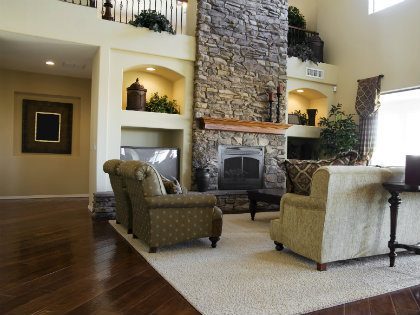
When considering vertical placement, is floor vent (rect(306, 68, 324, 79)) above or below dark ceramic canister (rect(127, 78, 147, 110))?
above

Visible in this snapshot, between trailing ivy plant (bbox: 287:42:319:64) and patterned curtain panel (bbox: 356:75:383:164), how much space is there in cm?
130

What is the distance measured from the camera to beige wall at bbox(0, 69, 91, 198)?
746cm

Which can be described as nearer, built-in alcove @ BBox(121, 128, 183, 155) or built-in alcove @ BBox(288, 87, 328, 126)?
built-in alcove @ BBox(121, 128, 183, 155)

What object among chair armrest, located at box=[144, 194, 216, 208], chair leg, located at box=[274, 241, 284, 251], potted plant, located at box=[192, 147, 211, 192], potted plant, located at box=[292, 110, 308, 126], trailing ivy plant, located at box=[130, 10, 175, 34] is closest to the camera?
chair armrest, located at box=[144, 194, 216, 208]

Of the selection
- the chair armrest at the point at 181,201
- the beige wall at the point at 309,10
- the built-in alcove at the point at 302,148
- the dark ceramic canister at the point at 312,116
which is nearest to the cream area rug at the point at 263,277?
the chair armrest at the point at 181,201

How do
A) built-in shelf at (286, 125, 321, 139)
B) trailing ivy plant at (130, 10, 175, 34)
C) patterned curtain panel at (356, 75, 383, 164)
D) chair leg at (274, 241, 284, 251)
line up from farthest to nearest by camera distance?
built-in shelf at (286, 125, 321, 139) < patterned curtain panel at (356, 75, 383, 164) < trailing ivy plant at (130, 10, 175, 34) < chair leg at (274, 241, 284, 251)

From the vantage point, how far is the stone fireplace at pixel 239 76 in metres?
6.61

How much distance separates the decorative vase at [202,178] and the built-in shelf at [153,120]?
0.91 metres

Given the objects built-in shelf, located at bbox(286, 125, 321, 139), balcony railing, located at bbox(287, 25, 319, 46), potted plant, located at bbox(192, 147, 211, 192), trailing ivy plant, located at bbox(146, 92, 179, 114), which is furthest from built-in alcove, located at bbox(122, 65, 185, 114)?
balcony railing, located at bbox(287, 25, 319, 46)

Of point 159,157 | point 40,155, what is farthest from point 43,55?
point 159,157

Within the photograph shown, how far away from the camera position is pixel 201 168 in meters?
6.38

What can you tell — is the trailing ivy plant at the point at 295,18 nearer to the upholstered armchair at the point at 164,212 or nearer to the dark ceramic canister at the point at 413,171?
the dark ceramic canister at the point at 413,171

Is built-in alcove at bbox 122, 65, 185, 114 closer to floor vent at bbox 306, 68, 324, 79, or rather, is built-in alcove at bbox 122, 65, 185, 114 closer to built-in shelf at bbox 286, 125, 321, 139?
built-in shelf at bbox 286, 125, 321, 139

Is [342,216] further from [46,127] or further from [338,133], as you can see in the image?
[46,127]
